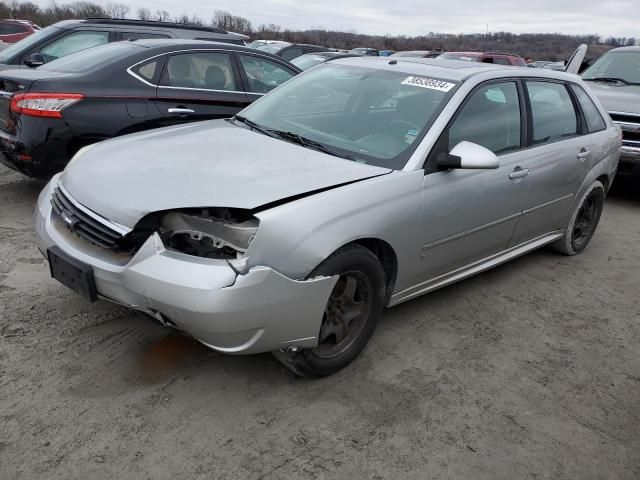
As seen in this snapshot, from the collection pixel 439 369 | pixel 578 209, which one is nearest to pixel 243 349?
pixel 439 369

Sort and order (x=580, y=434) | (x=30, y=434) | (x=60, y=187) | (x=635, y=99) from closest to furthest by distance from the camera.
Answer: (x=30, y=434) < (x=580, y=434) < (x=60, y=187) < (x=635, y=99)

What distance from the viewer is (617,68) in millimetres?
8242

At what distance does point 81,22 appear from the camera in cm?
736

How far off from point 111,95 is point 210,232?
3.00 meters

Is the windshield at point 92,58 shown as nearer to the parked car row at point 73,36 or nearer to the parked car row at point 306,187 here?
the parked car row at point 306,187

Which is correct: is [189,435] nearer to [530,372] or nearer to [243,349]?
[243,349]

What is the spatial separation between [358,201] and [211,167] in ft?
2.56

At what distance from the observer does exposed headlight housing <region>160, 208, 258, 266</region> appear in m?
2.47

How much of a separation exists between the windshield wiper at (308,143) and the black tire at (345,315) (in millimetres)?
637

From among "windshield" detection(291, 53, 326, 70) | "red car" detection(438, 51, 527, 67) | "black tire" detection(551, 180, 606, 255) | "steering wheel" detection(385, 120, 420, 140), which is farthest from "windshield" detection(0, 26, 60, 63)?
"red car" detection(438, 51, 527, 67)

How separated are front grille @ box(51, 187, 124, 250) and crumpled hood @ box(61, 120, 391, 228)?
6 centimetres

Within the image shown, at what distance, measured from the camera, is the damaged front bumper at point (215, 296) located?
7.73 ft

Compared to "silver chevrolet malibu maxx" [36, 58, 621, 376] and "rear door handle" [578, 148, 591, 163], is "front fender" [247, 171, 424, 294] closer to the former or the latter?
"silver chevrolet malibu maxx" [36, 58, 621, 376]

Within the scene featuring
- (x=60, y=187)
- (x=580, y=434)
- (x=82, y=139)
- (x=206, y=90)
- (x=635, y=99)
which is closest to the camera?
(x=580, y=434)
